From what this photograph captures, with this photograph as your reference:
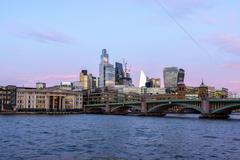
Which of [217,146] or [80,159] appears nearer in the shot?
[80,159]

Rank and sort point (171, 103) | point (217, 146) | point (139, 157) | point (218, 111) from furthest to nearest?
point (171, 103)
point (218, 111)
point (217, 146)
point (139, 157)

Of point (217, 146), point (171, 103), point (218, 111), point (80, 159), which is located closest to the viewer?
point (80, 159)

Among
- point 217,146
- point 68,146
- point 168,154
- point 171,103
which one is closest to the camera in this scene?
point 168,154

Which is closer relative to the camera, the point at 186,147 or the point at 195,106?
the point at 186,147

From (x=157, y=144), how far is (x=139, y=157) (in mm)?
15731

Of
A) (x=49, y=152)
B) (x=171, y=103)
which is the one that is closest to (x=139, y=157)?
(x=49, y=152)

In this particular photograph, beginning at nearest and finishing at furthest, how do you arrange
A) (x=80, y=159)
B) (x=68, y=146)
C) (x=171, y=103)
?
(x=80, y=159)
(x=68, y=146)
(x=171, y=103)

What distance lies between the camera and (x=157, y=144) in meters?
67.3

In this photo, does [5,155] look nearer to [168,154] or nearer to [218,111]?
[168,154]

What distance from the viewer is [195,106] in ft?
600

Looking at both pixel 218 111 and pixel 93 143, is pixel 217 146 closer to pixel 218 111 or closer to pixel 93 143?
pixel 93 143

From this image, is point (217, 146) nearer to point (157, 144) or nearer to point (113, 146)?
point (157, 144)

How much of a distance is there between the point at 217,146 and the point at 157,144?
321 inches

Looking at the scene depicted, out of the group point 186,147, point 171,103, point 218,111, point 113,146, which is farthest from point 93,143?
point 171,103
